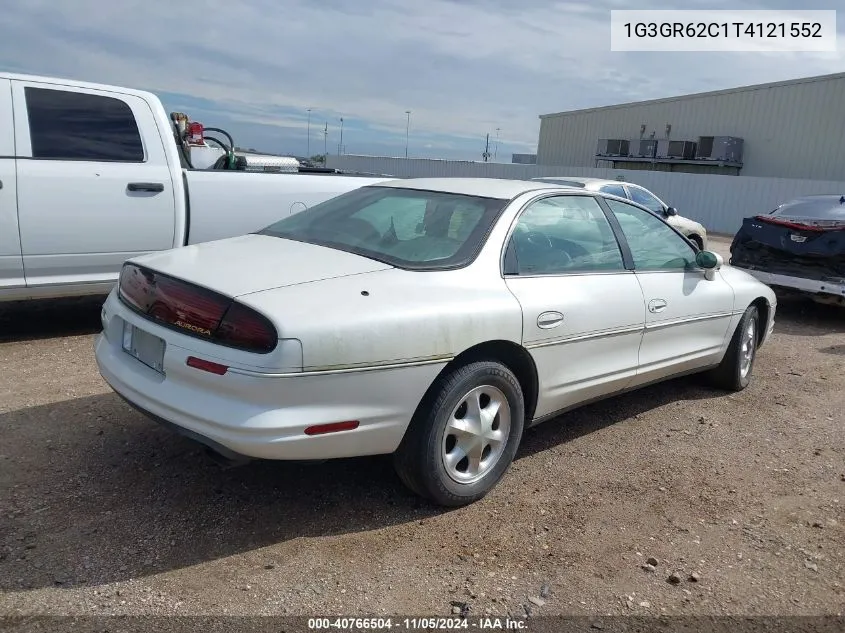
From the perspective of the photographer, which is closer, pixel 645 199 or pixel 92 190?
pixel 92 190

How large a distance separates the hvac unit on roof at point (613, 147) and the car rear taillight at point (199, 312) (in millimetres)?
31453

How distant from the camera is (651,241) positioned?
469 cm

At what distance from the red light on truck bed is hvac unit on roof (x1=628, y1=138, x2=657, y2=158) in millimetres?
30310

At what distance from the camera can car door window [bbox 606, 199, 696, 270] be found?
4.51 metres

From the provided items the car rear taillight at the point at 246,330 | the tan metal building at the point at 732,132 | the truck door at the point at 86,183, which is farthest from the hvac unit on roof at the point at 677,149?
the car rear taillight at the point at 246,330

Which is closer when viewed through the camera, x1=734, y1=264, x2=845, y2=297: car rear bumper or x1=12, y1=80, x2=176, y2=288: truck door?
x1=12, y1=80, x2=176, y2=288: truck door

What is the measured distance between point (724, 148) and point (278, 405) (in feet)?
93.9

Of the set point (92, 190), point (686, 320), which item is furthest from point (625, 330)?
point (92, 190)

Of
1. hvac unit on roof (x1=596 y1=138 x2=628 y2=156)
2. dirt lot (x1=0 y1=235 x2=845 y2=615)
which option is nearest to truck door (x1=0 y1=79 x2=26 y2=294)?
dirt lot (x1=0 y1=235 x2=845 y2=615)

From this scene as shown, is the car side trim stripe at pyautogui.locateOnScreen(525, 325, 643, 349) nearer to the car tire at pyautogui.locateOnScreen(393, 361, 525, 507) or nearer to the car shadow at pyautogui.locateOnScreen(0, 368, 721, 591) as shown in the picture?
the car tire at pyautogui.locateOnScreen(393, 361, 525, 507)

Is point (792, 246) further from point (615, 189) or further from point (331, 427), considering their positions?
point (331, 427)

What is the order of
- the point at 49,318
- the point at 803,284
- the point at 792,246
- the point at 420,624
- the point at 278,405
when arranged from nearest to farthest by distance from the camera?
the point at 420,624 < the point at 278,405 < the point at 49,318 < the point at 803,284 < the point at 792,246

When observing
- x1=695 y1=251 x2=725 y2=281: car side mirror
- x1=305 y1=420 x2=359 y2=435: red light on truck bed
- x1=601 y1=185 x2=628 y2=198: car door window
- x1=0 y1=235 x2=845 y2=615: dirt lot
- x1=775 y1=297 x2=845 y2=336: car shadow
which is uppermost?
x1=601 y1=185 x2=628 y2=198: car door window

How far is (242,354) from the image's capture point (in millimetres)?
2793
